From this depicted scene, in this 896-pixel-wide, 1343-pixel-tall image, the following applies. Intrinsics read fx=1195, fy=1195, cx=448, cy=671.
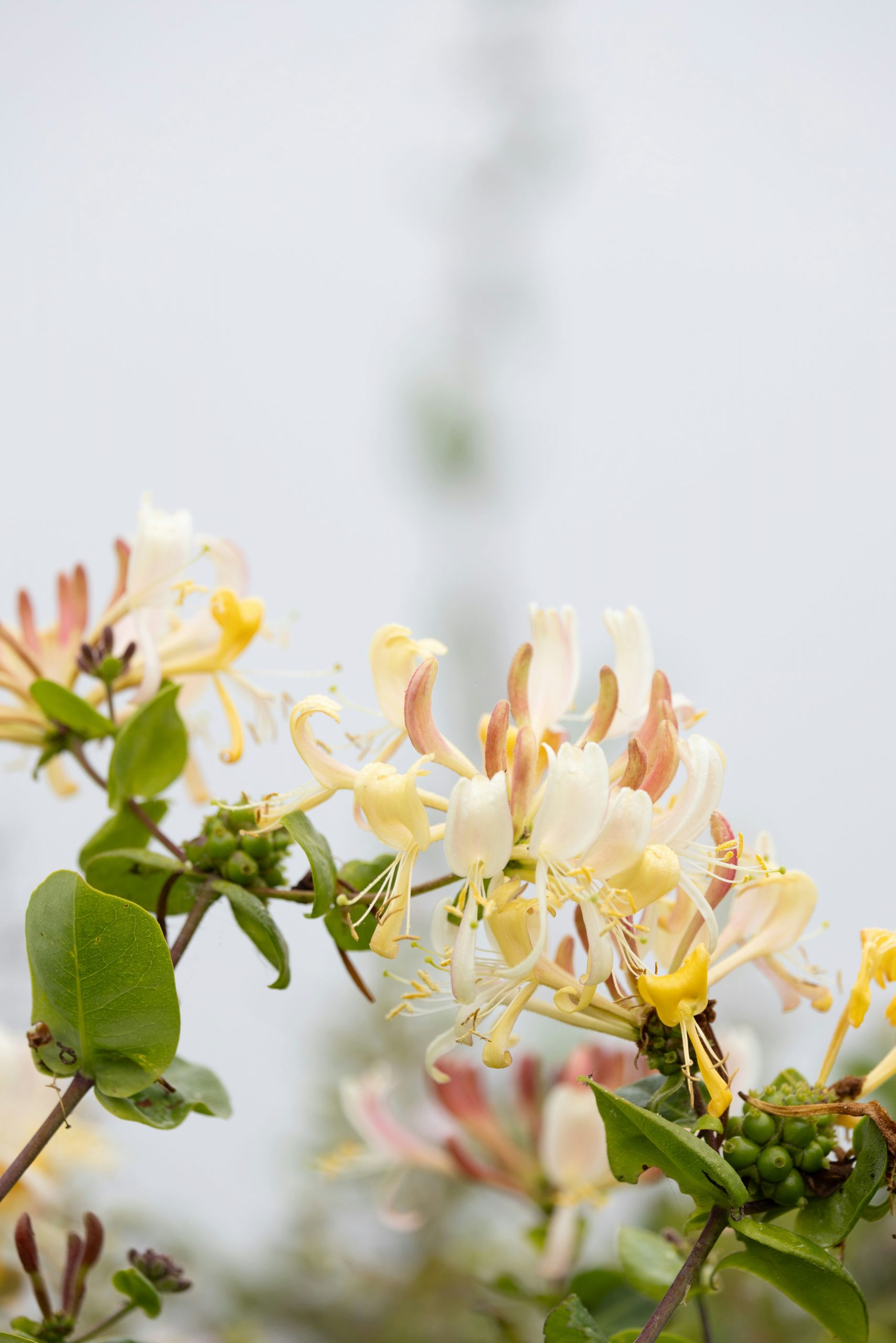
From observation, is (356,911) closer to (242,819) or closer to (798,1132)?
(242,819)

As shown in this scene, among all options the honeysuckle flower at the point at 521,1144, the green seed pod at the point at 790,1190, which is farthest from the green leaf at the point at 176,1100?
the honeysuckle flower at the point at 521,1144

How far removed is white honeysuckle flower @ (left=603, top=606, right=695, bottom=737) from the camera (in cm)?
46

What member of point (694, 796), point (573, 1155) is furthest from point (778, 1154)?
point (573, 1155)

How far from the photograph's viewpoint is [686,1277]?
14.0 inches

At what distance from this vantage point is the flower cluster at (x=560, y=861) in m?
0.36

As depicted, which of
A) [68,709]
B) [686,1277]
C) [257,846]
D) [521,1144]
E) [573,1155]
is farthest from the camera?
[521,1144]

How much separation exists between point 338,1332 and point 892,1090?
0.76m

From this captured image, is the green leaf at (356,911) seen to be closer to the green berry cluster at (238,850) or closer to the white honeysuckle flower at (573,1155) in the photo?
the green berry cluster at (238,850)

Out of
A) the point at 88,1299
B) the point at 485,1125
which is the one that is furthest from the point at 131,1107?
the point at 88,1299

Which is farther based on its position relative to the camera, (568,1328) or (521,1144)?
(521,1144)

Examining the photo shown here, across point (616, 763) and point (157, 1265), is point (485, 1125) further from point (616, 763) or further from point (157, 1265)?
point (616, 763)

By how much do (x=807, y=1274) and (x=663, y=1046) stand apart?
80mm

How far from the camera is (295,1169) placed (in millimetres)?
1676

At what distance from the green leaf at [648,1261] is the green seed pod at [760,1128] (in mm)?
138
